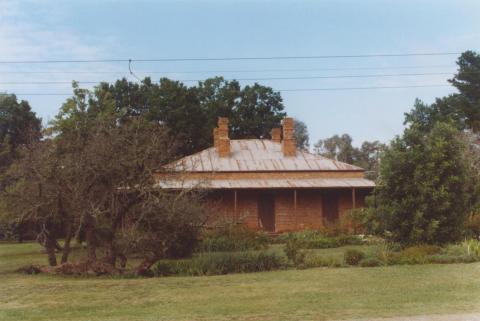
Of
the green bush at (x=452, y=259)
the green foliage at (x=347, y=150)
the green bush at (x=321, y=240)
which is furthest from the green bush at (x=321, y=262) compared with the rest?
A: the green foliage at (x=347, y=150)

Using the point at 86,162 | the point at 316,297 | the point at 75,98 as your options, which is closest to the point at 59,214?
the point at 86,162

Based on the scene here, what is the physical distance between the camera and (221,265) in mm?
15305

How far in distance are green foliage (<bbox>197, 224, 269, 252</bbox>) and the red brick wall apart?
25.5 feet

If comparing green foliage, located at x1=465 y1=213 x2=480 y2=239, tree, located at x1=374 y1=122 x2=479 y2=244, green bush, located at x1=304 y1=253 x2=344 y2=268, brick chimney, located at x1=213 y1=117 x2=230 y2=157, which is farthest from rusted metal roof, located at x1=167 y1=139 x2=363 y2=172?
green bush, located at x1=304 y1=253 x2=344 y2=268

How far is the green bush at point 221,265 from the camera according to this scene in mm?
15188

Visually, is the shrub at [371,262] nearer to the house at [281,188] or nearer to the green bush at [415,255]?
the green bush at [415,255]

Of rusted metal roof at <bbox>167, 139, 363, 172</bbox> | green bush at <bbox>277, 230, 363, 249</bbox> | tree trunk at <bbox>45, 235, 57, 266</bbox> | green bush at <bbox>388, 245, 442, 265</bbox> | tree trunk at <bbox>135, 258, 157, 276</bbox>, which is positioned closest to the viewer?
tree trunk at <bbox>135, 258, 157, 276</bbox>

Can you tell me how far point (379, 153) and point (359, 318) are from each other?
12.5 meters

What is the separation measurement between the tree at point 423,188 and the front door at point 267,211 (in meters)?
12.8

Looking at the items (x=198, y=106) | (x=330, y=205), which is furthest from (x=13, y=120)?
(x=330, y=205)

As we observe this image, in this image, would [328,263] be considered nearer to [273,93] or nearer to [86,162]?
[86,162]

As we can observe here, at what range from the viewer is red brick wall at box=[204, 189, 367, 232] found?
3181 centimetres

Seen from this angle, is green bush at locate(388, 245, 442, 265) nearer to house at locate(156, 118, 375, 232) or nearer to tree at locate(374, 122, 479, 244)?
tree at locate(374, 122, 479, 244)

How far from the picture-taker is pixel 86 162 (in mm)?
15586
